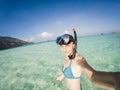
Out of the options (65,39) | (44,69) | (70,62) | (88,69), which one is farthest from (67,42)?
(44,69)

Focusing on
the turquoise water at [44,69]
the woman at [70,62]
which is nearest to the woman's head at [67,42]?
the woman at [70,62]

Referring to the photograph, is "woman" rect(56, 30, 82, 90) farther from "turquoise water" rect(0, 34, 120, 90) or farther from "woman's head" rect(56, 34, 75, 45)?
"turquoise water" rect(0, 34, 120, 90)

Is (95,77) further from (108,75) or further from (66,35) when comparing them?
(66,35)

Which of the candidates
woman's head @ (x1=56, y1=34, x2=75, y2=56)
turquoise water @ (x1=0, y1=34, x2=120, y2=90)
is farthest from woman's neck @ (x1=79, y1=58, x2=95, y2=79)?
turquoise water @ (x1=0, y1=34, x2=120, y2=90)

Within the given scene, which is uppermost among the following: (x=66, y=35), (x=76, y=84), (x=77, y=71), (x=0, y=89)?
(x=66, y=35)

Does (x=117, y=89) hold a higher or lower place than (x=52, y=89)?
higher

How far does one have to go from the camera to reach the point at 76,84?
6.35 ft

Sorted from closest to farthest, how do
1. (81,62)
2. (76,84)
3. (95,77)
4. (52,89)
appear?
(95,77) < (81,62) < (76,84) < (52,89)

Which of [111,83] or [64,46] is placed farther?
[64,46]

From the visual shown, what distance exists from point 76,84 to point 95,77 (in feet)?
5.14

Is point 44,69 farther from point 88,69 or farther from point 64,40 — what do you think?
point 88,69

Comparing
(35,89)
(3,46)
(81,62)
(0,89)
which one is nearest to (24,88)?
(35,89)

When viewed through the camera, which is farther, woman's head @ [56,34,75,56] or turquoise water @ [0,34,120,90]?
turquoise water @ [0,34,120,90]

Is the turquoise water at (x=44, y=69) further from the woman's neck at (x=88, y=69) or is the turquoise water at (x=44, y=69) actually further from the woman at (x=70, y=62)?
the woman's neck at (x=88, y=69)
